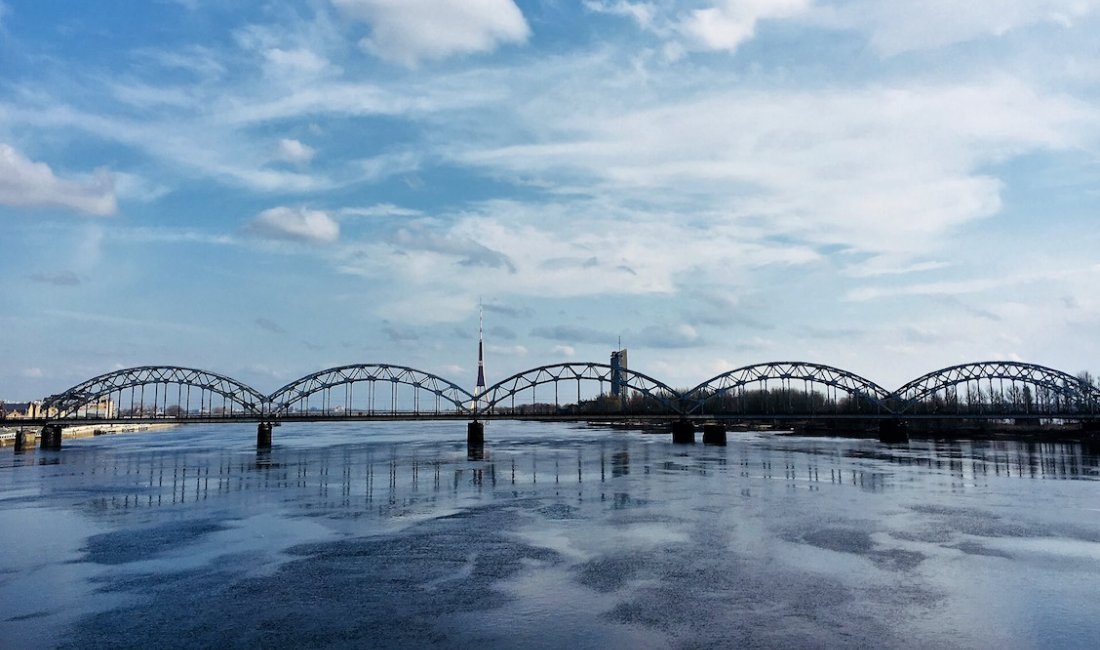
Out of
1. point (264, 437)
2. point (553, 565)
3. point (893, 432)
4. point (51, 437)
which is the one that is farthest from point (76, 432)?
point (553, 565)

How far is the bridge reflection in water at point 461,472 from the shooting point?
42594mm

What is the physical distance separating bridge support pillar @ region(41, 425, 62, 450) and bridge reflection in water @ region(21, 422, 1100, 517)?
2099 cm

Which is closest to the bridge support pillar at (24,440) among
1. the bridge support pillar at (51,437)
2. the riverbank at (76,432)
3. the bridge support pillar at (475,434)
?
the bridge support pillar at (51,437)

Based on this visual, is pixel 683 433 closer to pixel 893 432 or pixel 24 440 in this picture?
pixel 893 432

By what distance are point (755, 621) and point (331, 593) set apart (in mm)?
11827

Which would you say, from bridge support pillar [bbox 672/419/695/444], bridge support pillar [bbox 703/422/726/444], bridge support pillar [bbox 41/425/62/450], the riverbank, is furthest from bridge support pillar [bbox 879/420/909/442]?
bridge support pillar [bbox 41/425/62/450]

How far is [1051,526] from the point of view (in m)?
30.8

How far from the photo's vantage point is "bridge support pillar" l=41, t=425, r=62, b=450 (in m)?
103

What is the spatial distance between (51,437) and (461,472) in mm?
82049

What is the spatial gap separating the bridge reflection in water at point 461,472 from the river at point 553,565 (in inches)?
24.8

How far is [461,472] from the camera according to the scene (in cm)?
5819

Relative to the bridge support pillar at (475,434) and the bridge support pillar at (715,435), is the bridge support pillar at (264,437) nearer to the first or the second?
the bridge support pillar at (475,434)

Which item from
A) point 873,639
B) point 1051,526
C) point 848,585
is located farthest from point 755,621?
point 1051,526

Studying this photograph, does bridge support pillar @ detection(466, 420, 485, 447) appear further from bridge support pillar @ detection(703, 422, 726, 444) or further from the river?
the river
